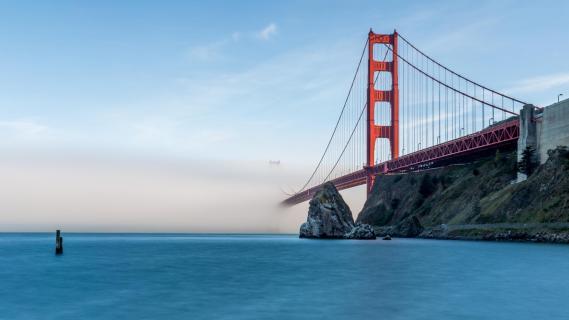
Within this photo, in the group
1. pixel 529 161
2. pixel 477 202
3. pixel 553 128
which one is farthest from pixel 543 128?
pixel 477 202

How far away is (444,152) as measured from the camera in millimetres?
118000

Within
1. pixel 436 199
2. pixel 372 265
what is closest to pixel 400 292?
pixel 372 265

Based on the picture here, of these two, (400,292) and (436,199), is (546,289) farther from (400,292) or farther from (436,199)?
(436,199)

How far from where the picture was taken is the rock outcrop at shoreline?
109m

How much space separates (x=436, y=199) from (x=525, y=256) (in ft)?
239

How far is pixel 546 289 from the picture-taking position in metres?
35.8

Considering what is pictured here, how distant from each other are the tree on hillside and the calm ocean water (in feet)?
145

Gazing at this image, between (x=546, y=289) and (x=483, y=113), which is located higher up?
(x=483, y=113)

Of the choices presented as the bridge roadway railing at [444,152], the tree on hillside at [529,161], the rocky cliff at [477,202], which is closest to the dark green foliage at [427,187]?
the rocky cliff at [477,202]

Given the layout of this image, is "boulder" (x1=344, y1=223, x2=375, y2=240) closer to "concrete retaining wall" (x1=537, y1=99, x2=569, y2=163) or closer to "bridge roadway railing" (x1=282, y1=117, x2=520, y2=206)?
"bridge roadway railing" (x1=282, y1=117, x2=520, y2=206)

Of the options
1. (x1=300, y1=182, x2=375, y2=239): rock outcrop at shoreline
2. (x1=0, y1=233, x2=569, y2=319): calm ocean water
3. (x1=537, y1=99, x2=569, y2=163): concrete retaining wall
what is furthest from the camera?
(x1=300, y1=182, x2=375, y2=239): rock outcrop at shoreline

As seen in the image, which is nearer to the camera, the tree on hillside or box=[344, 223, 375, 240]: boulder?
the tree on hillside

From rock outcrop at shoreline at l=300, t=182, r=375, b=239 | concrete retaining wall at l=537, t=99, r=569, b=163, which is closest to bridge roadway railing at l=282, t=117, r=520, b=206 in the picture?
concrete retaining wall at l=537, t=99, r=569, b=163

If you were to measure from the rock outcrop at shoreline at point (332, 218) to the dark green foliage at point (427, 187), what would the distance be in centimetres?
3062
